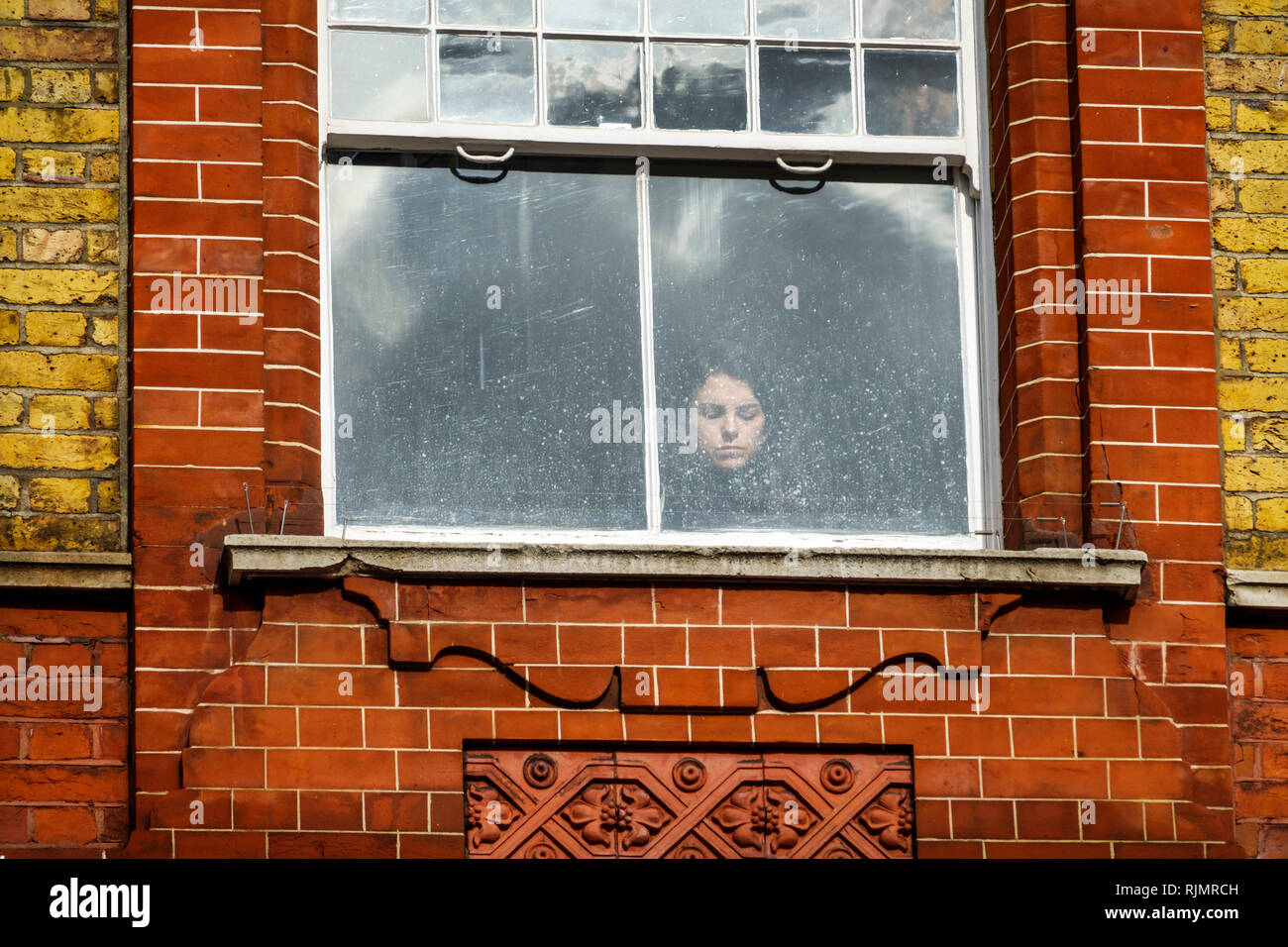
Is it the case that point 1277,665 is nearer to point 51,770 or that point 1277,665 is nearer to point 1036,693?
point 1036,693

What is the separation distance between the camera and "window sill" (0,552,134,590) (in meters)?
6.53

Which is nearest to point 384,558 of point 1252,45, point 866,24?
point 866,24

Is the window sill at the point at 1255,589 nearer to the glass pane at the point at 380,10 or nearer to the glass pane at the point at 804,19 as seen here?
the glass pane at the point at 804,19

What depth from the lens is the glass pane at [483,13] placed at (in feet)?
23.8

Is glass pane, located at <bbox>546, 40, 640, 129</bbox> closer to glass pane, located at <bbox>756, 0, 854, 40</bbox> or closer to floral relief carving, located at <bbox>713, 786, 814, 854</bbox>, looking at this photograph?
glass pane, located at <bbox>756, 0, 854, 40</bbox>

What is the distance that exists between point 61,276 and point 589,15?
198 cm

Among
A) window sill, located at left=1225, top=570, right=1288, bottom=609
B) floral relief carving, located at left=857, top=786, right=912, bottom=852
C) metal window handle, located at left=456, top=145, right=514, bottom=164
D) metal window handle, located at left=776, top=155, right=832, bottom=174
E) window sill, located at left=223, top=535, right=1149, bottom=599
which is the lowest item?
floral relief carving, located at left=857, top=786, right=912, bottom=852

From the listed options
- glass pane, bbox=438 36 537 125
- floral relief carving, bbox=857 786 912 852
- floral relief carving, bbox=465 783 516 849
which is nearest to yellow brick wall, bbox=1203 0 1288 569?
floral relief carving, bbox=857 786 912 852

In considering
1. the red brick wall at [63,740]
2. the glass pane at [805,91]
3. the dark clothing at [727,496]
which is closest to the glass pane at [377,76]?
the glass pane at [805,91]

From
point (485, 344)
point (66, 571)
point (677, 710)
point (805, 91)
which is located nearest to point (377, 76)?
point (485, 344)

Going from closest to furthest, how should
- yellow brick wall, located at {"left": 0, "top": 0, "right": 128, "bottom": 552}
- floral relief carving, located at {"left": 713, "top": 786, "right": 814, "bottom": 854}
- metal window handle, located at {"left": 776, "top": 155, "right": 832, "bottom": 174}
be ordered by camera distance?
1. floral relief carving, located at {"left": 713, "top": 786, "right": 814, "bottom": 854}
2. yellow brick wall, located at {"left": 0, "top": 0, "right": 128, "bottom": 552}
3. metal window handle, located at {"left": 776, "top": 155, "right": 832, "bottom": 174}

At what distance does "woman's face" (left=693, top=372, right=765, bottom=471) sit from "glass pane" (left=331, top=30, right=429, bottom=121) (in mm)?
1345

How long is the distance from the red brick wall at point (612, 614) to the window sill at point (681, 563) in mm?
71
